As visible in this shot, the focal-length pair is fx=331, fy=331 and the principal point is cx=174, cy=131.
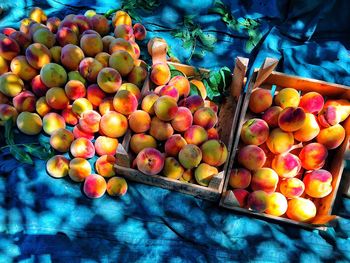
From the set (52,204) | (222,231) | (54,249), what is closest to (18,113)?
(52,204)

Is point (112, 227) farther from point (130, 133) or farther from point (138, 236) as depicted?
point (130, 133)

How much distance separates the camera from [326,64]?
101 inches

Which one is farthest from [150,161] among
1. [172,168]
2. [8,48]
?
[8,48]

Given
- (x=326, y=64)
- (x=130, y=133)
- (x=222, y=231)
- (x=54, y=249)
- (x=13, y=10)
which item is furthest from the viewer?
(x=13, y=10)

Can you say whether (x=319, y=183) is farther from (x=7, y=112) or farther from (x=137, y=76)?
(x=7, y=112)

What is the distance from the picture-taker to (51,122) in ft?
6.71

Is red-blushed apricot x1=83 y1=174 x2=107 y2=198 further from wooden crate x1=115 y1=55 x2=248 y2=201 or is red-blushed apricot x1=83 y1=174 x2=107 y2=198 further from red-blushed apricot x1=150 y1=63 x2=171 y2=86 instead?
red-blushed apricot x1=150 y1=63 x2=171 y2=86

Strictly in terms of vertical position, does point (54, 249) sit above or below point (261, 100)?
below

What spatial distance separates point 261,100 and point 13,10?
2174 mm

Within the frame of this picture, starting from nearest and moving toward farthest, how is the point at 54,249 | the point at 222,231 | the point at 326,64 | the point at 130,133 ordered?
the point at 54,249 < the point at 222,231 < the point at 130,133 < the point at 326,64

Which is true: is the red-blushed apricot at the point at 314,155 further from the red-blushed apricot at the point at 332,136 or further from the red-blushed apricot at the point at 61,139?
the red-blushed apricot at the point at 61,139

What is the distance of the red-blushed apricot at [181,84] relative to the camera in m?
2.09

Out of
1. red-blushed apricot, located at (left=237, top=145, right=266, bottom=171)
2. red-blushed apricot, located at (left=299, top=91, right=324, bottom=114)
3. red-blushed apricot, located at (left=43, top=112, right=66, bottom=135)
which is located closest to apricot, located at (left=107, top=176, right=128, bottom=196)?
red-blushed apricot, located at (left=43, top=112, right=66, bottom=135)

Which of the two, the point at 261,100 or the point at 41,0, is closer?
the point at 261,100
